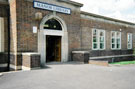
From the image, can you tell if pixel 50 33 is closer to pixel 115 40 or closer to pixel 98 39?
pixel 98 39

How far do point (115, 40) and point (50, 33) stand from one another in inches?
360

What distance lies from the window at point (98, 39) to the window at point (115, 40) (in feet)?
5.96

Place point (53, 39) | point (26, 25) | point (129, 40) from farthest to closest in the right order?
point (129, 40) → point (53, 39) → point (26, 25)

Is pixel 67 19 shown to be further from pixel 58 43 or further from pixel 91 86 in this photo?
pixel 91 86

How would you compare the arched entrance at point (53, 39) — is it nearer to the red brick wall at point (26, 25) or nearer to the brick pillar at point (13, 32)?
the red brick wall at point (26, 25)

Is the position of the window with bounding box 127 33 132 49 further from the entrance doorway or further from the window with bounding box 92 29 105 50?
the entrance doorway

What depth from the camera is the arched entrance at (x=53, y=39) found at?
9.12m

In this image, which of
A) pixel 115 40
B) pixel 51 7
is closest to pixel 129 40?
pixel 115 40

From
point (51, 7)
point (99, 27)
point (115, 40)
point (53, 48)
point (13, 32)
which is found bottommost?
point (53, 48)

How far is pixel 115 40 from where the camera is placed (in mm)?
Answer: 15430

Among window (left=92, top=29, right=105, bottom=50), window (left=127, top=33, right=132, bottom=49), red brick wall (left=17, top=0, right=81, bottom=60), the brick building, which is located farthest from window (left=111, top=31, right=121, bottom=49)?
red brick wall (left=17, top=0, right=81, bottom=60)

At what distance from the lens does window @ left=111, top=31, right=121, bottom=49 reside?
15.4m

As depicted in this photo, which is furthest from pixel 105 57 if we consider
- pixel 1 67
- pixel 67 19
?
pixel 1 67

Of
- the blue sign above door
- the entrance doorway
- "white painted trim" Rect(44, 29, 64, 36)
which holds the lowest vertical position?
the entrance doorway
